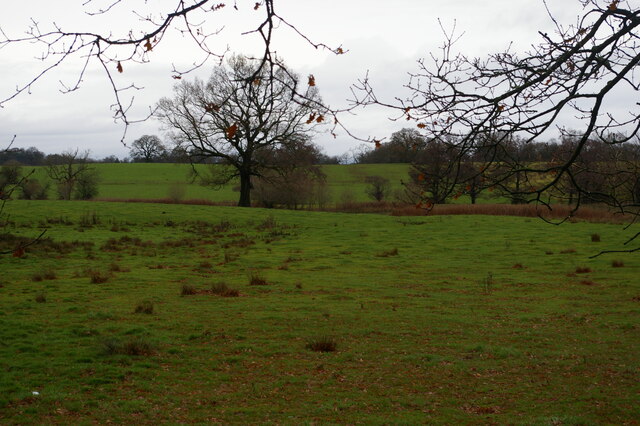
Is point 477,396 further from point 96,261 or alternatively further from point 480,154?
point 96,261

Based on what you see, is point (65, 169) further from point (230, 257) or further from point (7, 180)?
point (230, 257)

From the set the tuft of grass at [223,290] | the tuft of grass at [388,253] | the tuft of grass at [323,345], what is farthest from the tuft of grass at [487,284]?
the tuft of grass at [323,345]

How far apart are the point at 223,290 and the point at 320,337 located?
201 inches

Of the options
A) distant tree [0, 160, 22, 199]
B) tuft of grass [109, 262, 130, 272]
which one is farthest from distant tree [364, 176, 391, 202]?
distant tree [0, 160, 22, 199]

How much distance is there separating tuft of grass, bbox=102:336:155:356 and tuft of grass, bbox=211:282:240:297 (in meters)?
4.98

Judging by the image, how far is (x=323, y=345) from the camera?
9141 mm

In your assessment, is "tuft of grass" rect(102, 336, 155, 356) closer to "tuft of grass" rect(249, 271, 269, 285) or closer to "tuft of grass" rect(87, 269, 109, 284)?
"tuft of grass" rect(249, 271, 269, 285)

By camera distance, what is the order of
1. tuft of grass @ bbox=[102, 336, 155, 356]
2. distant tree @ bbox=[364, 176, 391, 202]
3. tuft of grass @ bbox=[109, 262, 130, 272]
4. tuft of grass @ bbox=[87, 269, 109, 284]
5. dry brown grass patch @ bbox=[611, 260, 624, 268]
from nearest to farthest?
tuft of grass @ bbox=[102, 336, 155, 356]
tuft of grass @ bbox=[87, 269, 109, 284]
tuft of grass @ bbox=[109, 262, 130, 272]
dry brown grass patch @ bbox=[611, 260, 624, 268]
distant tree @ bbox=[364, 176, 391, 202]

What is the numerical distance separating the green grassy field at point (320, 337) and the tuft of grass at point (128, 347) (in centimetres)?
2

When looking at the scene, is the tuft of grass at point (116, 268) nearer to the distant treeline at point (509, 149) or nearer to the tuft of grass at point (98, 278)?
the tuft of grass at point (98, 278)

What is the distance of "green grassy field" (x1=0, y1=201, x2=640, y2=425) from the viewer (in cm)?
676

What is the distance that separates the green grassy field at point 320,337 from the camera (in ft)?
22.2

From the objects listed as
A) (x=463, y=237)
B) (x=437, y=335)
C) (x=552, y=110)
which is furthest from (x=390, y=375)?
(x=463, y=237)

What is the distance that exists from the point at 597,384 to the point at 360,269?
36.7ft
